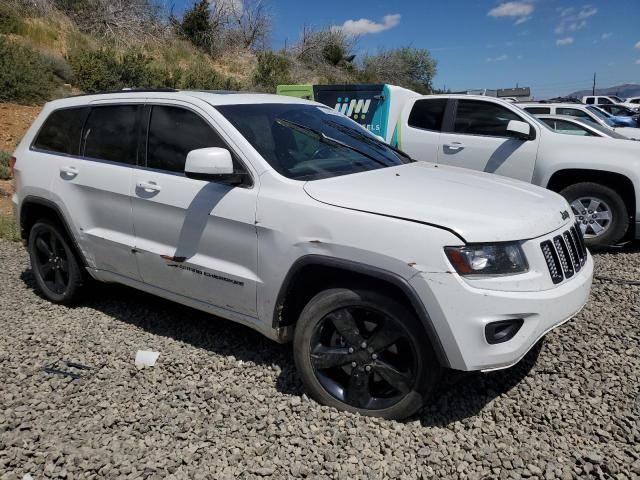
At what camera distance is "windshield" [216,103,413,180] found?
3.35m

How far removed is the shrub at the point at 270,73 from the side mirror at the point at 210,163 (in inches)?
942

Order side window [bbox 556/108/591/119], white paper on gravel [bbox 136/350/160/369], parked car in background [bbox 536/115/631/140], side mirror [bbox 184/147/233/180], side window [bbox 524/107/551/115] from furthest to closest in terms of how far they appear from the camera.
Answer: side window [bbox 524/107/551/115] → side window [bbox 556/108/591/119] → parked car in background [bbox 536/115/631/140] → white paper on gravel [bbox 136/350/160/369] → side mirror [bbox 184/147/233/180]

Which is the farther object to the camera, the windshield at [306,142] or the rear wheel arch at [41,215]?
the rear wheel arch at [41,215]

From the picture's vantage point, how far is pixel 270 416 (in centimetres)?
304

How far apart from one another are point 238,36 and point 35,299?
30.7 m

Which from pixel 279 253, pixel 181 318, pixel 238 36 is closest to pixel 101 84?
pixel 238 36

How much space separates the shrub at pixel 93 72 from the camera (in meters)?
19.4

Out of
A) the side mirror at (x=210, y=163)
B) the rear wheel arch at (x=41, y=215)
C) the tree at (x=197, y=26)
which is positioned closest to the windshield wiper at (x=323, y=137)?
the side mirror at (x=210, y=163)

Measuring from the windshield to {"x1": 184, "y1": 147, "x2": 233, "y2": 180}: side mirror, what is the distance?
26 centimetres

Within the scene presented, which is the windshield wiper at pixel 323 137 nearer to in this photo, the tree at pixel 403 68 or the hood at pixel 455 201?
the hood at pixel 455 201

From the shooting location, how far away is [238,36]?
108 feet

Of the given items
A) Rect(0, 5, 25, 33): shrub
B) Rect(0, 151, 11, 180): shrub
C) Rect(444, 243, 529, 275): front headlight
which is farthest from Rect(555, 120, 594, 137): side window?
Rect(0, 5, 25, 33): shrub

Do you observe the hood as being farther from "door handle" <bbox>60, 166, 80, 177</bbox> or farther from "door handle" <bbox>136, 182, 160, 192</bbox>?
"door handle" <bbox>60, 166, 80, 177</bbox>

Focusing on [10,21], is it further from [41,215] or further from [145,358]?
[145,358]
